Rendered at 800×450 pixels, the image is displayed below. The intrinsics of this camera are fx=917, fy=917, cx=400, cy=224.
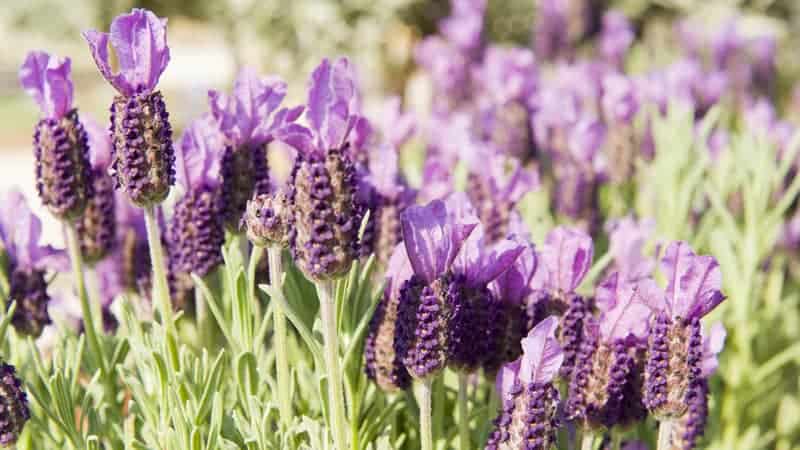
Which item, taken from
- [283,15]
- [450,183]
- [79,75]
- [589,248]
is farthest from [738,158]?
[79,75]

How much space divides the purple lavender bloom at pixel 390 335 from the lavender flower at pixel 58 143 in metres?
0.51

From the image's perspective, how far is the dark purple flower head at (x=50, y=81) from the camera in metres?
1.39

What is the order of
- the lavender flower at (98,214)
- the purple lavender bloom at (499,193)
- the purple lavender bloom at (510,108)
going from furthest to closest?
the purple lavender bloom at (510,108)
the purple lavender bloom at (499,193)
the lavender flower at (98,214)

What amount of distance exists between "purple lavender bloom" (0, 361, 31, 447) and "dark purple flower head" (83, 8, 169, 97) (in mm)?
401

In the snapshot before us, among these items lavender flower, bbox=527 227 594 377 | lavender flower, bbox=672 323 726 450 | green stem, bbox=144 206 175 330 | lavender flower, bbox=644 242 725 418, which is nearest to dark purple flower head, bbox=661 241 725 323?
lavender flower, bbox=644 242 725 418

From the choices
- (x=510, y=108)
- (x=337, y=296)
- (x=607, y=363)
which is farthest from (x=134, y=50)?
(x=510, y=108)

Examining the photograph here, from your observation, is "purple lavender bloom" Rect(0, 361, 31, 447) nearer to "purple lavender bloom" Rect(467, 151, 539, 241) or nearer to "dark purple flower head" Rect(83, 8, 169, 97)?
"dark purple flower head" Rect(83, 8, 169, 97)

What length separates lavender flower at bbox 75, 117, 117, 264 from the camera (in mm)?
1626

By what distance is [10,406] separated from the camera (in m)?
1.20

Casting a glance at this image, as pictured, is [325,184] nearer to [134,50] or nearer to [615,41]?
[134,50]

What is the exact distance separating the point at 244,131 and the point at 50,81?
302 mm

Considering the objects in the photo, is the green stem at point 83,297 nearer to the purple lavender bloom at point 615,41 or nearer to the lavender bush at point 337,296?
the lavender bush at point 337,296

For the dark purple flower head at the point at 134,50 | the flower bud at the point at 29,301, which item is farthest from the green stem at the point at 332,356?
the flower bud at the point at 29,301

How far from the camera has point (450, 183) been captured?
189 cm
